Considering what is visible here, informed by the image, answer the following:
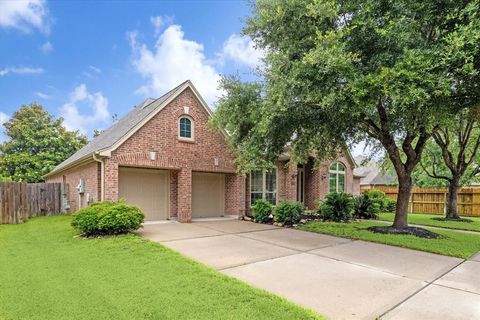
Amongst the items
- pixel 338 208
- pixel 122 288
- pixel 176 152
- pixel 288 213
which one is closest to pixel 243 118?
pixel 176 152

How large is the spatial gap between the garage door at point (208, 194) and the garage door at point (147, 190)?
4.90 ft

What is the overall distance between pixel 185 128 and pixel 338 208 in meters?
8.13

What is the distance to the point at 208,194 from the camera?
577 inches

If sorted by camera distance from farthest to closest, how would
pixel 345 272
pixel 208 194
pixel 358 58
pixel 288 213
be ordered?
pixel 208 194, pixel 288 213, pixel 358 58, pixel 345 272

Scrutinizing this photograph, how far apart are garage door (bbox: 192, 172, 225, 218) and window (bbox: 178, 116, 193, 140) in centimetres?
208

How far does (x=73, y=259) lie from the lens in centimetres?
650

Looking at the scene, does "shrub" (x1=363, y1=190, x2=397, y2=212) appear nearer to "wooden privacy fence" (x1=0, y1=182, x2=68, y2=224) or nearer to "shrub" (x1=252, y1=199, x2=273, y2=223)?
"shrub" (x1=252, y1=199, x2=273, y2=223)

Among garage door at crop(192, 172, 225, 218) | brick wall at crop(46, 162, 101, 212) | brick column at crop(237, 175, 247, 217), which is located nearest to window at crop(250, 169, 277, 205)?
brick column at crop(237, 175, 247, 217)

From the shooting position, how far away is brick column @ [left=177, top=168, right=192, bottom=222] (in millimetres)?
12516

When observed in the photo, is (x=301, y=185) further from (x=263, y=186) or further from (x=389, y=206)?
(x=389, y=206)

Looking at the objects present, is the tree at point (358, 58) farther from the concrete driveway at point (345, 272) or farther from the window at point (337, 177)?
the window at point (337, 177)

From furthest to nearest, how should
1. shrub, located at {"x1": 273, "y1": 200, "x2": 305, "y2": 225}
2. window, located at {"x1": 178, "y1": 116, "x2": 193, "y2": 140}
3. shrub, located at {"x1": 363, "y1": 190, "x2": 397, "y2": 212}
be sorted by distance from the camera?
shrub, located at {"x1": 363, "y1": 190, "x2": 397, "y2": 212}, window, located at {"x1": 178, "y1": 116, "x2": 193, "y2": 140}, shrub, located at {"x1": 273, "y1": 200, "x2": 305, "y2": 225}

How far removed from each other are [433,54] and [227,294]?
266 inches

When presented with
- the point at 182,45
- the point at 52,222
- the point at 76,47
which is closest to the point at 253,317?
the point at 52,222
